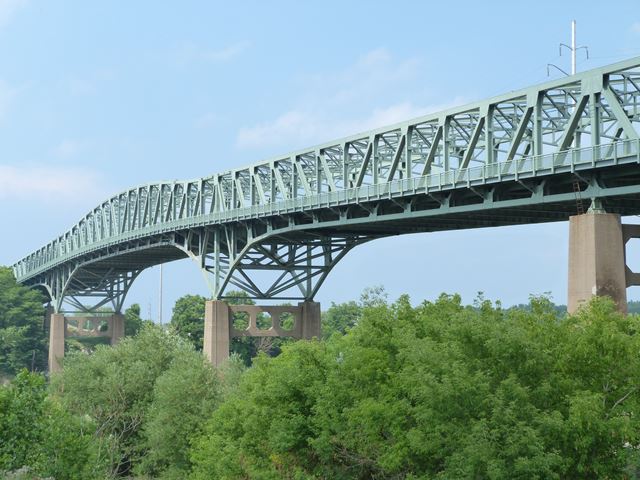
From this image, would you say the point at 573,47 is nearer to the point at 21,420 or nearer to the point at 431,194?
the point at 431,194

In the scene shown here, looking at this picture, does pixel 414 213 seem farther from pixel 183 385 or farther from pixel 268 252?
pixel 268 252

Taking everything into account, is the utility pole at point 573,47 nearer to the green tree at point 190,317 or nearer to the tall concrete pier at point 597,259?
the tall concrete pier at point 597,259

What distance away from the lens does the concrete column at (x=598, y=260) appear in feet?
143

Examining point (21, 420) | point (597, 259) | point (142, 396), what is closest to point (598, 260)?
point (597, 259)

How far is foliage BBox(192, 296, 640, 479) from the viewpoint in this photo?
94.8 feet

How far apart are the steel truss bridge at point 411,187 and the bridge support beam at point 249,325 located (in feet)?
4.24

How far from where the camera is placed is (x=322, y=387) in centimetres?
3834

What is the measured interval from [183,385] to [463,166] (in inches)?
789

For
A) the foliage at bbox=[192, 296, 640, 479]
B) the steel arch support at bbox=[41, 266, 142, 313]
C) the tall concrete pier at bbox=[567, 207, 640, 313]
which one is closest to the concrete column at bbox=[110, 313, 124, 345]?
the steel arch support at bbox=[41, 266, 142, 313]

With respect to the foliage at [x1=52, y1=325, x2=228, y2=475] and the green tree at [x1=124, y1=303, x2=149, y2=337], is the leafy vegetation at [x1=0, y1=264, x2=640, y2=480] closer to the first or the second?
the foliage at [x1=52, y1=325, x2=228, y2=475]

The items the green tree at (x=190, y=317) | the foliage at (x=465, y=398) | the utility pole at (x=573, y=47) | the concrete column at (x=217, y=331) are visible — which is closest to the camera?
the foliage at (x=465, y=398)

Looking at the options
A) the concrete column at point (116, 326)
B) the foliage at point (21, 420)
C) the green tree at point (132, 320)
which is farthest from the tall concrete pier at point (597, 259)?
the green tree at point (132, 320)

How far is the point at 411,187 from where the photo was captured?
184 ft

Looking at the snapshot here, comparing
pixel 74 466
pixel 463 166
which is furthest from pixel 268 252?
pixel 74 466
